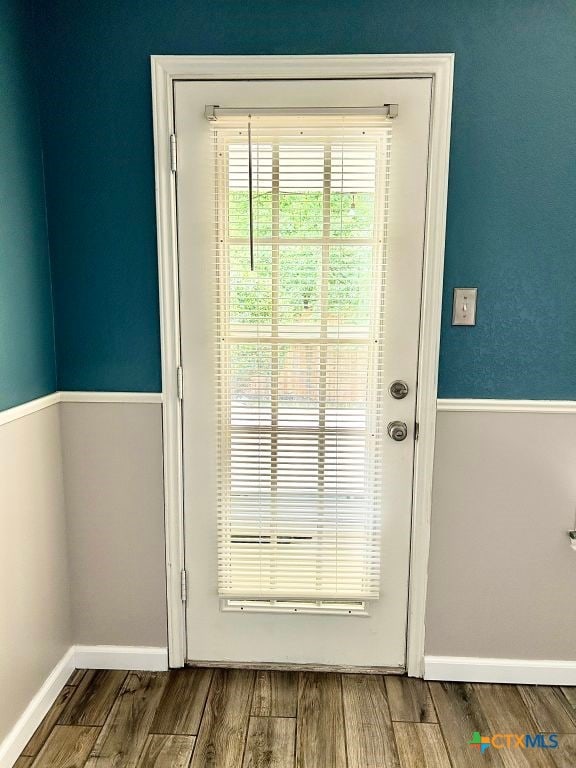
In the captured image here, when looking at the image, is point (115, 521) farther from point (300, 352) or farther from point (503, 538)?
point (503, 538)

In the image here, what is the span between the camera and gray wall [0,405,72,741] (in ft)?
5.47

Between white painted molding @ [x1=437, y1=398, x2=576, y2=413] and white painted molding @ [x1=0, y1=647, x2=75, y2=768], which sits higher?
white painted molding @ [x1=437, y1=398, x2=576, y2=413]

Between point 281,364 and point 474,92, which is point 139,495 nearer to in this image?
point 281,364

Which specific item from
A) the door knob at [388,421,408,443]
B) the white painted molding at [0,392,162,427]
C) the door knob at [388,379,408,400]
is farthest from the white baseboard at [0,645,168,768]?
the door knob at [388,379,408,400]

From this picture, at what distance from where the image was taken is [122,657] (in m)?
2.08

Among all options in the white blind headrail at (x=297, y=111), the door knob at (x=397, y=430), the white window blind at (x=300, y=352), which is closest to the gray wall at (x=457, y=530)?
the door knob at (x=397, y=430)

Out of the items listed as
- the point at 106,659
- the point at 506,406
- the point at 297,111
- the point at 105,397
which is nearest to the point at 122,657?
the point at 106,659

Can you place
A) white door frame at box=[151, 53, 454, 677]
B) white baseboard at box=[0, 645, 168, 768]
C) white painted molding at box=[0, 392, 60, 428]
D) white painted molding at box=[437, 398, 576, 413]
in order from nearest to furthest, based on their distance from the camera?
white painted molding at box=[0, 392, 60, 428], white door frame at box=[151, 53, 454, 677], white painted molding at box=[437, 398, 576, 413], white baseboard at box=[0, 645, 168, 768]

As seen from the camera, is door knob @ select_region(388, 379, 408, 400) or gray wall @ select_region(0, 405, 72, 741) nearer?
gray wall @ select_region(0, 405, 72, 741)

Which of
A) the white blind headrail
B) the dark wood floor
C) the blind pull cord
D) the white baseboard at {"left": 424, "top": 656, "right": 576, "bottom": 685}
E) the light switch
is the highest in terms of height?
the white blind headrail

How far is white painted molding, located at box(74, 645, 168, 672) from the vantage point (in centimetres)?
207

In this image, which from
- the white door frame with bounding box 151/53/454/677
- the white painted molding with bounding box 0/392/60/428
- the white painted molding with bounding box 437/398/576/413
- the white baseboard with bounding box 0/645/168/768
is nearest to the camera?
the white painted molding with bounding box 0/392/60/428

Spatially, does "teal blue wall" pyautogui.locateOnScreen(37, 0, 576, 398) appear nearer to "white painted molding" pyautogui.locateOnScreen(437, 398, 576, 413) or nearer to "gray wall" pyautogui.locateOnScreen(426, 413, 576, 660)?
"white painted molding" pyautogui.locateOnScreen(437, 398, 576, 413)

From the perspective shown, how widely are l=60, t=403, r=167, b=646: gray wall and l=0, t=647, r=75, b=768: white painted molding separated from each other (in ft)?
0.35
